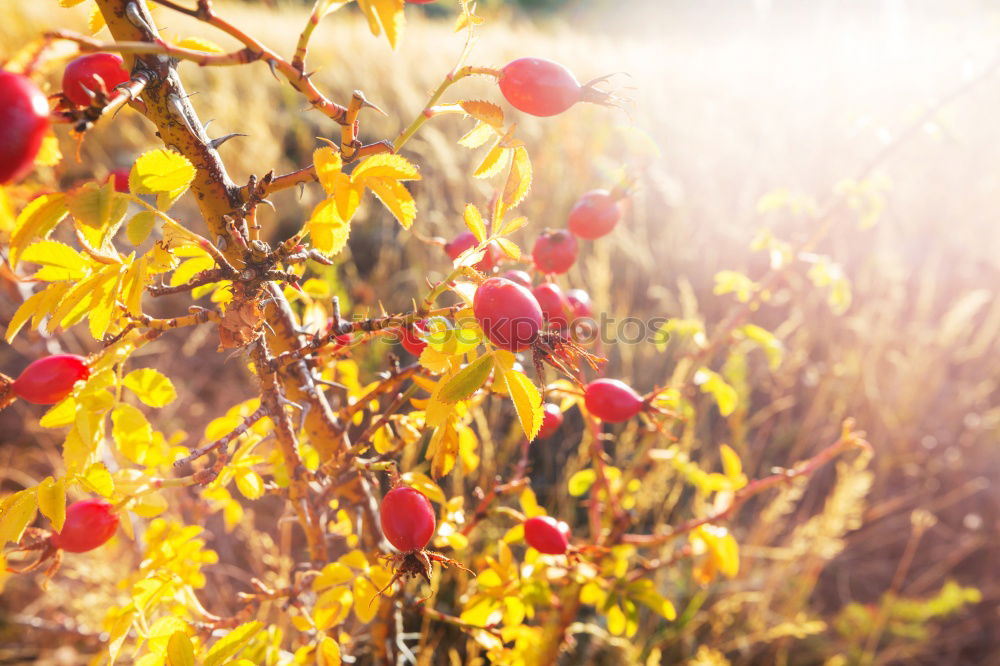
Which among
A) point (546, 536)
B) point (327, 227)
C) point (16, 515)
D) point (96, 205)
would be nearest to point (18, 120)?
point (96, 205)

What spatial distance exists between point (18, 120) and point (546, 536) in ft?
3.08

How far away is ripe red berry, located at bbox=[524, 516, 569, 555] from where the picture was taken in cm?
113

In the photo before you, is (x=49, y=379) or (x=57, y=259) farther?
(x=49, y=379)

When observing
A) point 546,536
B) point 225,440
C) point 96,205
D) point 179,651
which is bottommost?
point 546,536

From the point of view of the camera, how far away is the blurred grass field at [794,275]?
2537mm

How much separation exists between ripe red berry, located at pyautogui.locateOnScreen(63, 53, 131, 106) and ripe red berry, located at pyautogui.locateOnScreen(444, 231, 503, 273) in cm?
51

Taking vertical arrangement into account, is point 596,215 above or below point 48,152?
below

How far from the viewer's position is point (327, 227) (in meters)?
0.70

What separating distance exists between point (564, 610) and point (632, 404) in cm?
61

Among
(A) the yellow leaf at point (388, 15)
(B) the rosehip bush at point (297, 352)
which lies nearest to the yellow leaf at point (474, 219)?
(B) the rosehip bush at point (297, 352)

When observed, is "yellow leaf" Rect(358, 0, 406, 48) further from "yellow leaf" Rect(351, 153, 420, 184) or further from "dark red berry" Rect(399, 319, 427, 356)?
"dark red berry" Rect(399, 319, 427, 356)

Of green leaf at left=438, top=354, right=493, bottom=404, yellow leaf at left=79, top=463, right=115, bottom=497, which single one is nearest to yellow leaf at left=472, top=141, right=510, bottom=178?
green leaf at left=438, top=354, right=493, bottom=404

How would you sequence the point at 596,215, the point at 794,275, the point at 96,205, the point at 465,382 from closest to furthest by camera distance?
1. the point at 96,205
2. the point at 465,382
3. the point at 596,215
4. the point at 794,275

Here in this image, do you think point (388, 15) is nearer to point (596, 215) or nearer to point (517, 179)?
point (517, 179)
